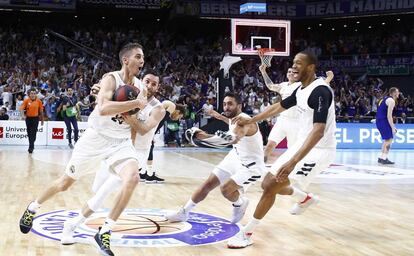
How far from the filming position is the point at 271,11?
27000 millimetres

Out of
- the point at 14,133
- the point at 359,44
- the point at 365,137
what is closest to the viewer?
the point at 14,133

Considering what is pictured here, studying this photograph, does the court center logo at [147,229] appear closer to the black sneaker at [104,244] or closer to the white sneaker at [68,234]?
the white sneaker at [68,234]

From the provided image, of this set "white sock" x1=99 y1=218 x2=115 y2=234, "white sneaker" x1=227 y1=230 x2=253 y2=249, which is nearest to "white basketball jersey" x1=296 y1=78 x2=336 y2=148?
"white sneaker" x1=227 y1=230 x2=253 y2=249

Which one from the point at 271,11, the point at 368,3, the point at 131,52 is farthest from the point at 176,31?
the point at 131,52

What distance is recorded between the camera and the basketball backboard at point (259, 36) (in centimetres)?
1767

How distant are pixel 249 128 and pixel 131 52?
1.58 meters

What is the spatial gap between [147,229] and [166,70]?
61.2ft

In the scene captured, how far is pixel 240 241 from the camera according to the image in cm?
486

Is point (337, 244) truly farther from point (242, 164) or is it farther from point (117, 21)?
point (117, 21)

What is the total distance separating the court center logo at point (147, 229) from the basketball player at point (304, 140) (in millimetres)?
504

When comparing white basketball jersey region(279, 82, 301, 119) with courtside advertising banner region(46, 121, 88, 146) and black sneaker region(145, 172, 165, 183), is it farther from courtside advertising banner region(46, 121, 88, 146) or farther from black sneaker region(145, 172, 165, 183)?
courtside advertising banner region(46, 121, 88, 146)

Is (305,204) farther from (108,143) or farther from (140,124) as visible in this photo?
(108,143)

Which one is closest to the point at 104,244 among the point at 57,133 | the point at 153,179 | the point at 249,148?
the point at 249,148

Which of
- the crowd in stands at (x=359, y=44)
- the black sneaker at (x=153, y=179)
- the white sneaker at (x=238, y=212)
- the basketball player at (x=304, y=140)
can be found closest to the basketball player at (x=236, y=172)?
the white sneaker at (x=238, y=212)
